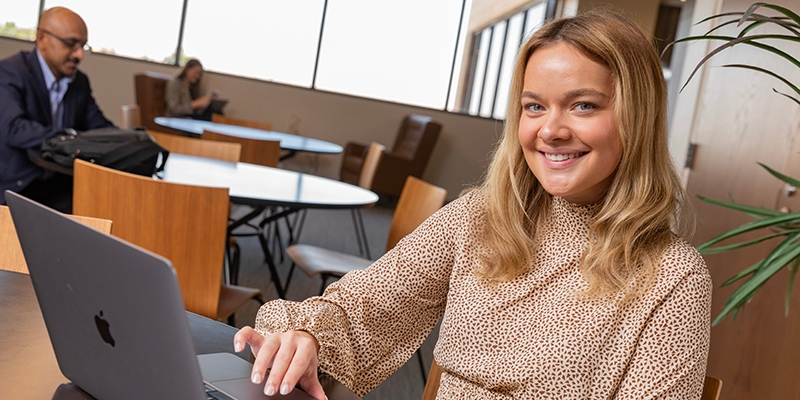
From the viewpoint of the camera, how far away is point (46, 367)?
98cm

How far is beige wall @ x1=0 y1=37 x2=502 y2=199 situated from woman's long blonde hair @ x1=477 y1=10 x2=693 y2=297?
24.1 feet

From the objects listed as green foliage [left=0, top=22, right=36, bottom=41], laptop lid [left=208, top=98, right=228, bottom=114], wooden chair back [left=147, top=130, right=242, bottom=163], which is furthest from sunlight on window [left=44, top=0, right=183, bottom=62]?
wooden chair back [left=147, top=130, right=242, bottom=163]

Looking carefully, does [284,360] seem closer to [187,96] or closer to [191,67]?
[187,96]

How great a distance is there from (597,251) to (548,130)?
216mm

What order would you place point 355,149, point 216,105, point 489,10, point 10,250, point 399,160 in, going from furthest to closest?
point 489,10 < point 355,149 < point 216,105 < point 399,160 < point 10,250

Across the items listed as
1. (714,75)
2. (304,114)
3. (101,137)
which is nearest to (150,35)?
(304,114)

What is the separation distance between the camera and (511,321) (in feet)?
4.17

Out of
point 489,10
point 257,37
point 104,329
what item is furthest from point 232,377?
point 489,10

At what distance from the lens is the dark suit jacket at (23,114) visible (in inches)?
120

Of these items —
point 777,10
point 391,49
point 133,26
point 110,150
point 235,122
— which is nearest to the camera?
point 777,10

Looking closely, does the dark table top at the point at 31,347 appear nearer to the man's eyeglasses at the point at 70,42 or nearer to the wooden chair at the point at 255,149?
the man's eyeglasses at the point at 70,42

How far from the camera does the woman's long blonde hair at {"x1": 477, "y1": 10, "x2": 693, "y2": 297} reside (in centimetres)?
121

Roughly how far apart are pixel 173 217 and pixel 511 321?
1.22 m

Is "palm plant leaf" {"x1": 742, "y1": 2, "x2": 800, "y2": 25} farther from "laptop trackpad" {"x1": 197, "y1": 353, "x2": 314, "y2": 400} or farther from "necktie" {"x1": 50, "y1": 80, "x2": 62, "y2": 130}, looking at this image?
"necktie" {"x1": 50, "y1": 80, "x2": 62, "y2": 130}
